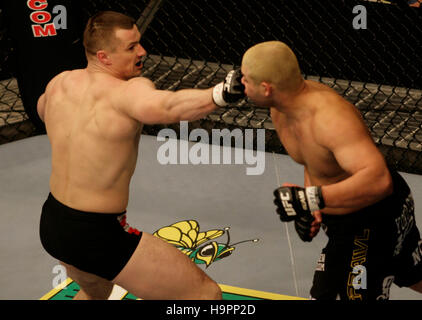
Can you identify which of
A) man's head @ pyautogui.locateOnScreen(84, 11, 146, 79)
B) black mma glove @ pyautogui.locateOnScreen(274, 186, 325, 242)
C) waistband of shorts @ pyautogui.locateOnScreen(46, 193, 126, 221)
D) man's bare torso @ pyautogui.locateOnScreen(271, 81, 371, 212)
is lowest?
waistband of shorts @ pyautogui.locateOnScreen(46, 193, 126, 221)

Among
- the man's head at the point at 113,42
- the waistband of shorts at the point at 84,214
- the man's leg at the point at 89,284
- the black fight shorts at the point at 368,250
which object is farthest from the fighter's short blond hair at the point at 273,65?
the man's leg at the point at 89,284

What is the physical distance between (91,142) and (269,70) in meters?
0.62

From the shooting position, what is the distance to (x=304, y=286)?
→ 284cm

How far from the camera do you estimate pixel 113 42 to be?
81.8 inches

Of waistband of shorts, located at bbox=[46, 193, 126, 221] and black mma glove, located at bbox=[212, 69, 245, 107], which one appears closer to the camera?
black mma glove, located at bbox=[212, 69, 245, 107]

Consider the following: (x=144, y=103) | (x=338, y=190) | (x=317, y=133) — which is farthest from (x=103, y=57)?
(x=338, y=190)

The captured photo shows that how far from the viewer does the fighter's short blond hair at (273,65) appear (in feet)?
6.27

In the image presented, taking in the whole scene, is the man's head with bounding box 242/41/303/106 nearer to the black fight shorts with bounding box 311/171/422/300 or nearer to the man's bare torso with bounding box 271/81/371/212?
the man's bare torso with bounding box 271/81/371/212

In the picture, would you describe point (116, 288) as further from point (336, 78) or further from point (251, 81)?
point (336, 78)

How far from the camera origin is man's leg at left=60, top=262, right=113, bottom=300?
7.48 feet

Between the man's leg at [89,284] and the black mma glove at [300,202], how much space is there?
2.48ft

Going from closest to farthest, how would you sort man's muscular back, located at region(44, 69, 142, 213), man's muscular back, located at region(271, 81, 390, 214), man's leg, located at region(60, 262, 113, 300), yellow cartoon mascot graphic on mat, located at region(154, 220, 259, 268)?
man's muscular back, located at region(271, 81, 390, 214), man's muscular back, located at region(44, 69, 142, 213), man's leg, located at region(60, 262, 113, 300), yellow cartoon mascot graphic on mat, located at region(154, 220, 259, 268)

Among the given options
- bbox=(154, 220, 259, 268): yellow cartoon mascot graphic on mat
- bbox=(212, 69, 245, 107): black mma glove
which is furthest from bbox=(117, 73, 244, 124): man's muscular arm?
bbox=(154, 220, 259, 268): yellow cartoon mascot graphic on mat

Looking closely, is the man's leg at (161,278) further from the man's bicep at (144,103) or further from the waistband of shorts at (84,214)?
the man's bicep at (144,103)
